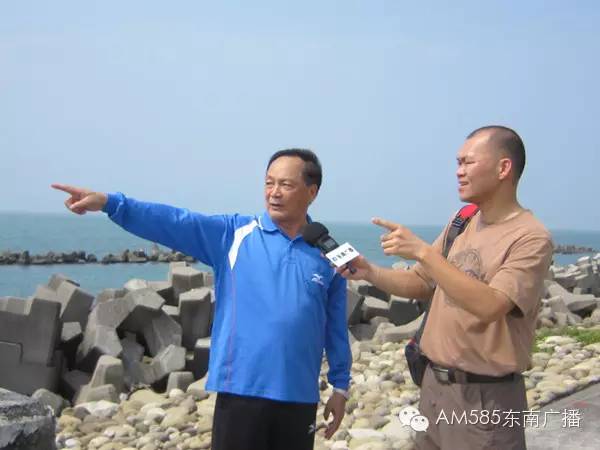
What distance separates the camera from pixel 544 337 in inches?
385

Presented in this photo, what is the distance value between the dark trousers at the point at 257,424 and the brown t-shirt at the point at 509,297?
0.68m

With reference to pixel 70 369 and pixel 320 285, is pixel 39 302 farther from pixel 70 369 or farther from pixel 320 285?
pixel 320 285

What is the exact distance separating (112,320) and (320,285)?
6893 mm

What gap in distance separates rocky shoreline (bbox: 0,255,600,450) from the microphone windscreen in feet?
7.60

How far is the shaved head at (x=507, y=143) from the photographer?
2975 millimetres

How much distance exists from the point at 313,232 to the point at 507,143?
33.2 inches

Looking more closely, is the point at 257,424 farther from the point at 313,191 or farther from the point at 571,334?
the point at 571,334

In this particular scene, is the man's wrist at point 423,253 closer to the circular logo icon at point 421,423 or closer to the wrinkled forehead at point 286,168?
the circular logo icon at point 421,423

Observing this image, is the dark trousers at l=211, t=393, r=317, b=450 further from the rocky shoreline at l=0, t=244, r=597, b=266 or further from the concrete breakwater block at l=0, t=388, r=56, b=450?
the rocky shoreline at l=0, t=244, r=597, b=266

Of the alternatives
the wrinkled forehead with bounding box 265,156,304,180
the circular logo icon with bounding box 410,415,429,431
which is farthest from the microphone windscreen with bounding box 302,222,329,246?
the circular logo icon with bounding box 410,415,429,431

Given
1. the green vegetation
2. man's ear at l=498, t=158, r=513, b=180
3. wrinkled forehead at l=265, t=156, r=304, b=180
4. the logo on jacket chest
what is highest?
man's ear at l=498, t=158, r=513, b=180

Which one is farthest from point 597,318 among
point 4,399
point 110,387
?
point 4,399

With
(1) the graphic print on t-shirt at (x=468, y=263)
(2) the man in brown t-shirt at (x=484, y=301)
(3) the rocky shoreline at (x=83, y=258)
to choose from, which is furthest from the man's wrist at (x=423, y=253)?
(3) the rocky shoreline at (x=83, y=258)

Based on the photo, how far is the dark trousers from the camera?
3.29 m
